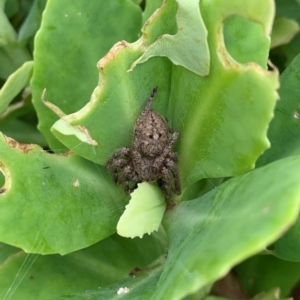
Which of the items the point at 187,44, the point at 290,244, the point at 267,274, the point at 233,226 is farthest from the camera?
the point at 267,274

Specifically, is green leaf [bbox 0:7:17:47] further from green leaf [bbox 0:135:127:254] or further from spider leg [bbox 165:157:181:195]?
spider leg [bbox 165:157:181:195]

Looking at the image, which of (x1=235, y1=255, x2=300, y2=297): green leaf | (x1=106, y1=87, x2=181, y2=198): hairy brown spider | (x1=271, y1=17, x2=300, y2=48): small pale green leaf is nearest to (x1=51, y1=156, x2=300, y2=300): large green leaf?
(x1=106, y1=87, x2=181, y2=198): hairy brown spider

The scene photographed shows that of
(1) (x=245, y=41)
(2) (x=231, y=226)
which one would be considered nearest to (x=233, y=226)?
(2) (x=231, y=226)

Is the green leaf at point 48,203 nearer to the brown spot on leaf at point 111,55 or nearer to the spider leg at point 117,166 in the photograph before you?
the spider leg at point 117,166

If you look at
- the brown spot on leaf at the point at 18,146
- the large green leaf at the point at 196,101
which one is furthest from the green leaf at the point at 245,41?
the brown spot on leaf at the point at 18,146

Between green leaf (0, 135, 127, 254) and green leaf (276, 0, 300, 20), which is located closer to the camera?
green leaf (0, 135, 127, 254)

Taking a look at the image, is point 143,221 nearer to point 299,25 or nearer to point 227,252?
point 227,252

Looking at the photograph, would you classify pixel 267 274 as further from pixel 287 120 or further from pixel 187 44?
pixel 187 44
